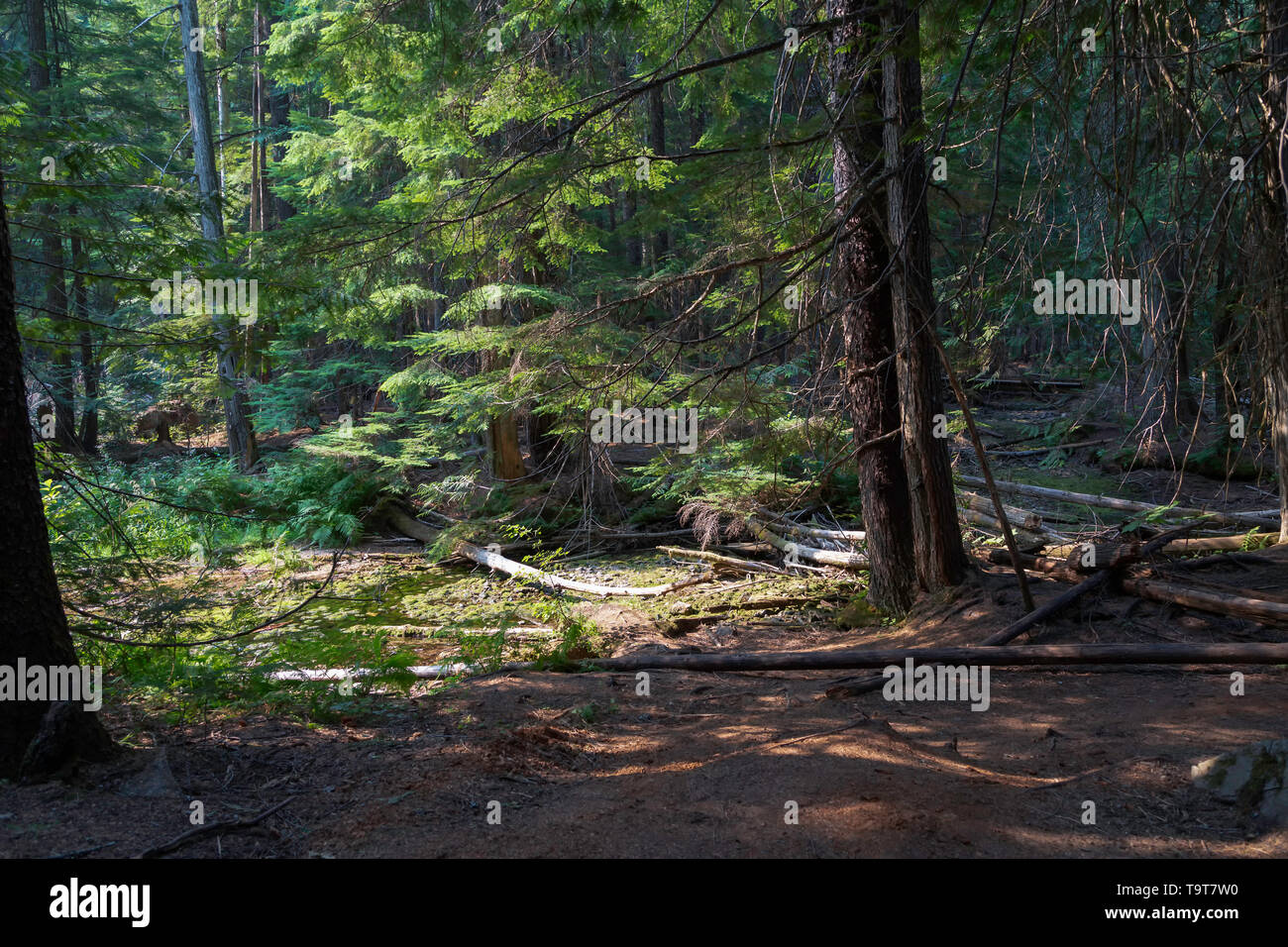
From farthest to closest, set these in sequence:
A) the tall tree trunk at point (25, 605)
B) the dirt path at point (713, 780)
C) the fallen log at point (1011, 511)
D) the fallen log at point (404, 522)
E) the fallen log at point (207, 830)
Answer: the fallen log at point (404, 522)
the fallen log at point (1011, 511)
the tall tree trunk at point (25, 605)
the dirt path at point (713, 780)
the fallen log at point (207, 830)

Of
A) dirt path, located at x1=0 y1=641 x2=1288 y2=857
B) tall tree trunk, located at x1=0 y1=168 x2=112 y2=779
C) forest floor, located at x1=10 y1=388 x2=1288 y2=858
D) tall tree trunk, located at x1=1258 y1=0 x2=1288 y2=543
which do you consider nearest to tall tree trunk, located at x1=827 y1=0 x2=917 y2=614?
forest floor, located at x1=10 y1=388 x2=1288 y2=858

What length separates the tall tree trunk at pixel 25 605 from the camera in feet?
12.9

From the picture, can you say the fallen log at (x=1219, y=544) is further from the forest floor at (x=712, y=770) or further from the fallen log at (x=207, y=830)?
the fallen log at (x=207, y=830)

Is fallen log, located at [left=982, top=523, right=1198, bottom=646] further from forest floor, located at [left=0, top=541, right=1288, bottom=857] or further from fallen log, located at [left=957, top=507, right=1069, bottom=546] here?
fallen log, located at [left=957, top=507, right=1069, bottom=546]

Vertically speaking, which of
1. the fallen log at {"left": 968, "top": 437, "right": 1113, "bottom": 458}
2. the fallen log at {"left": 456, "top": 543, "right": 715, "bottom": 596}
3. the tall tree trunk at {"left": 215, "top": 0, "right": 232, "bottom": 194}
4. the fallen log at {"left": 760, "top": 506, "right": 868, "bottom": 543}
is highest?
the tall tree trunk at {"left": 215, "top": 0, "right": 232, "bottom": 194}

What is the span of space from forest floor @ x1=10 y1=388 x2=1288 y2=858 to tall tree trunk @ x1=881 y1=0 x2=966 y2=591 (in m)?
1.40

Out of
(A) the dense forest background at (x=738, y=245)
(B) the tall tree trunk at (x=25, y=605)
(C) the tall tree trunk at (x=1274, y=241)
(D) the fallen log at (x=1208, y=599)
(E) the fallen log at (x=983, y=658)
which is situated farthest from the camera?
(D) the fallen log at (x=1208, y=599)

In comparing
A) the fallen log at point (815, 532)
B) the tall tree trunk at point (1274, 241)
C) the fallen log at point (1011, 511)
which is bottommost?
the fallen log at point (815, 532)

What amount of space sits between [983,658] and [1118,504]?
6.85 metres

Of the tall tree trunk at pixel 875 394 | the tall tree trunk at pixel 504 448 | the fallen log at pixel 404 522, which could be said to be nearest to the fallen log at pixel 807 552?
A: the tall tree trunk at pixel 875 394

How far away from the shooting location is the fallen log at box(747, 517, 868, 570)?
10.4 metres

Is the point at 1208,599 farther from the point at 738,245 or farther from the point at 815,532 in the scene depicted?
the point at 815,532

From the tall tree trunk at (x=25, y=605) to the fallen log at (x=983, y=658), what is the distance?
412 centimetres

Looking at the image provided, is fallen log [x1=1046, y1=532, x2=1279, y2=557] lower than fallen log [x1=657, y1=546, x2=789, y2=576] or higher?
higher
